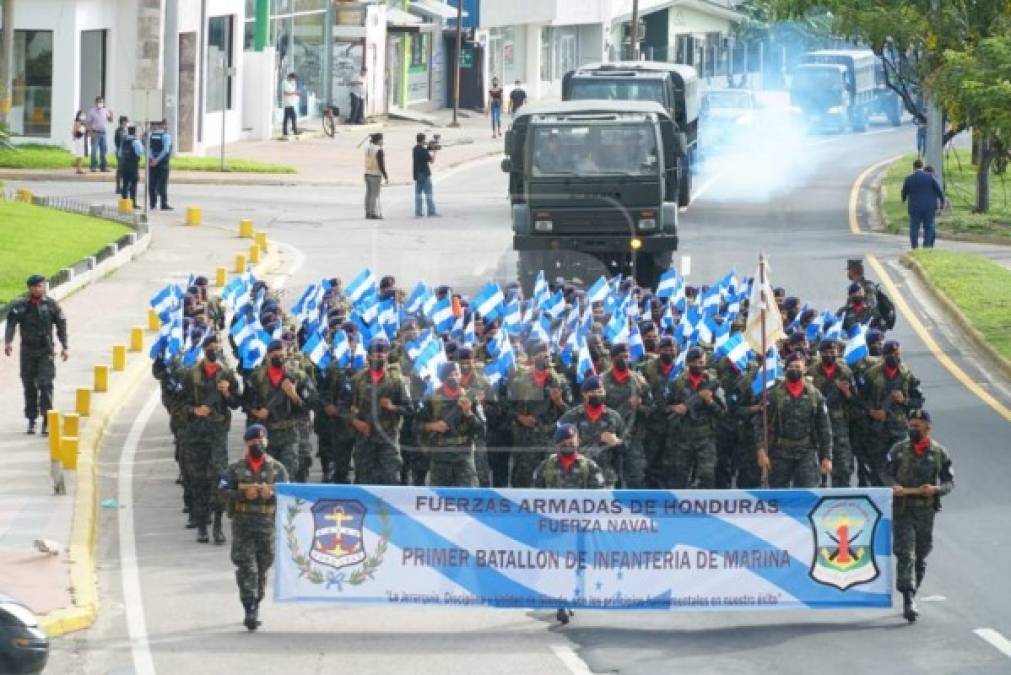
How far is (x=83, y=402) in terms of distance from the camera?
78.7ft

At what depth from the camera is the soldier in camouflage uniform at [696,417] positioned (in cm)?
1994

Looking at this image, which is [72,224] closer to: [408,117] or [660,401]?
[660,401]

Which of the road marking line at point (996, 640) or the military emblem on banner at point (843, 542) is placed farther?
the military emblem on banner at point (843, 542)

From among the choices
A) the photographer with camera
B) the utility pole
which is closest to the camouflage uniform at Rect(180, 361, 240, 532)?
the photographer with camera

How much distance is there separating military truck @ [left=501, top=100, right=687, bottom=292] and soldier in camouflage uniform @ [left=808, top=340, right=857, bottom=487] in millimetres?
10943

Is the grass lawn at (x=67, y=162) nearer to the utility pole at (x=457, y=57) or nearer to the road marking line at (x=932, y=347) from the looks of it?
the road marking line at (x=932, y=347)

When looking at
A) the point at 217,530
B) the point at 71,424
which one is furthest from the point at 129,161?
the point at 217,530

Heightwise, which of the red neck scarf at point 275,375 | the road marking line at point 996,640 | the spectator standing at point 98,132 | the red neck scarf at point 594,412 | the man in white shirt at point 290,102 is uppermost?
the man in white shirt at point 290,102

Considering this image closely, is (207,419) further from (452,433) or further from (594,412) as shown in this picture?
(594,412)

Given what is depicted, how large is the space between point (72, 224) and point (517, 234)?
10.7m

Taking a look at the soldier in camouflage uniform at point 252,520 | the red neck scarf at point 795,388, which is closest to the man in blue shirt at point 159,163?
the red neck scarf at point 795,388

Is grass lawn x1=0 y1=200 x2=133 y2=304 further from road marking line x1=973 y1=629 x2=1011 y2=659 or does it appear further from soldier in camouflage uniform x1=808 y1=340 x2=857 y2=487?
road marking line x1=973 y1=629 x2=1011 y2=659

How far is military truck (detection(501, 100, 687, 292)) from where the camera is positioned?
3164 cm

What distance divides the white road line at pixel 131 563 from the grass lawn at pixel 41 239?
8085 mm
